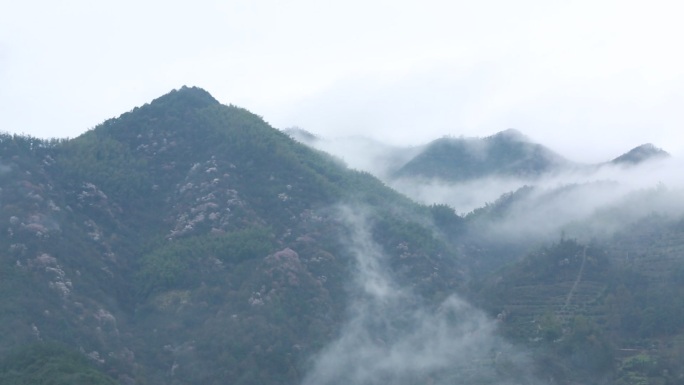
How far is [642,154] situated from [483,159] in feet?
68.7

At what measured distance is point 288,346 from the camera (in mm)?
56844

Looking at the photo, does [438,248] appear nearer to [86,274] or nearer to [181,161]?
[181,161]

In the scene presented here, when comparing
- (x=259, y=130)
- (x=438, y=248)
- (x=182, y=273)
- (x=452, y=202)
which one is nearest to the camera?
(x=182, y=273)

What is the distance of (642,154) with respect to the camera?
81062 millimetres

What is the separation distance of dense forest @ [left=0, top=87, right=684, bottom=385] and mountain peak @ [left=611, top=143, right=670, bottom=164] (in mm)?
513

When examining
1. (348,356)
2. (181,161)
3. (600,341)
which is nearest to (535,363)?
(600,341)

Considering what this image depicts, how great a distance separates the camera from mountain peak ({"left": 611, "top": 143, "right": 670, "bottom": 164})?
80125 millimetres

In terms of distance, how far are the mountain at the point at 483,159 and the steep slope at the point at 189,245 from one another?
61.0 ft

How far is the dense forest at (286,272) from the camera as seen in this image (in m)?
54.1

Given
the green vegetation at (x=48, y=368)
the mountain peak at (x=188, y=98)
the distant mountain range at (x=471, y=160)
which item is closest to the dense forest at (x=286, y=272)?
the green vegetation at (x=48, y=368)

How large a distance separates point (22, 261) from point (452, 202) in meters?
47.9

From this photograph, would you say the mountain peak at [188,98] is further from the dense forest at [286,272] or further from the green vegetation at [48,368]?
the green vegetation at [48,368]

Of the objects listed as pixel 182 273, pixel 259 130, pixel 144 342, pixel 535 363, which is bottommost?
pixel 535 363

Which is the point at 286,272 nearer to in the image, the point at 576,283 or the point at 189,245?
the point at 189,245
